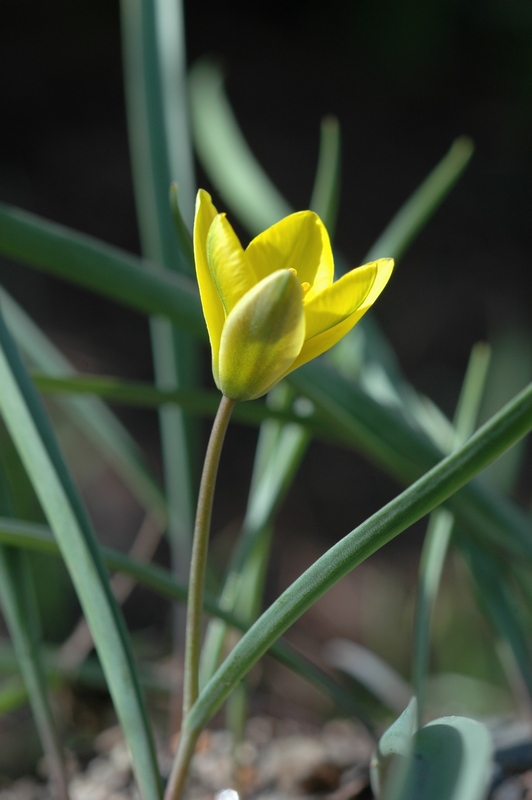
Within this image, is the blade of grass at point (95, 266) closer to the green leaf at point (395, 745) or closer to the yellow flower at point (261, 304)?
the yellow flower at point (261, 304)

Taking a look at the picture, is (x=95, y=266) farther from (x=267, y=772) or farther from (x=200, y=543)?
(x=267, y=772)

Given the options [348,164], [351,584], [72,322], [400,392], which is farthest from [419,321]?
[400,392]

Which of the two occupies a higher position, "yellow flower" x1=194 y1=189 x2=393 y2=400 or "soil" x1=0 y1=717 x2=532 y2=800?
"yellow flower" x1=194 y1=189 x2=393 y2=400

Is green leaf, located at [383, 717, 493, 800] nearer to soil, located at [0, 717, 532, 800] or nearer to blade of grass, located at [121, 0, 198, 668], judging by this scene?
soil, located at [0, 717, 532, 800]

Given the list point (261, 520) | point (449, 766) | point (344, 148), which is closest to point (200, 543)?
point (449, 766)

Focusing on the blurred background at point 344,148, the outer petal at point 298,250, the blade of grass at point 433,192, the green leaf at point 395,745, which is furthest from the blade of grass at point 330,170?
the blurred background at point 344,148

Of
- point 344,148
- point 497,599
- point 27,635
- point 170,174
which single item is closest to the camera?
point 27,635

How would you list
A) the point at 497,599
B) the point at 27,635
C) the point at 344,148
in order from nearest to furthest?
the point at 27,635, the point at 497,599, the point at 344,148

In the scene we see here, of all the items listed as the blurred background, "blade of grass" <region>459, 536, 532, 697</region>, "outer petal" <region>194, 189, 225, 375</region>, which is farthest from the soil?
the blurred background
